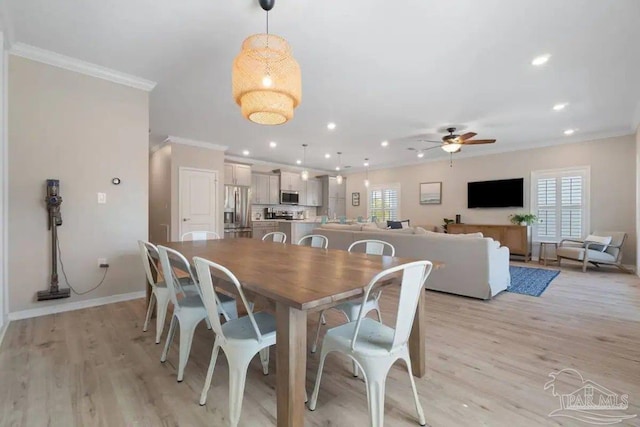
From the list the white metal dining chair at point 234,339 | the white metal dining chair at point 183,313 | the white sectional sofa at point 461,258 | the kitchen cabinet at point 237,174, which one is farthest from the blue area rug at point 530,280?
the kitchen cabinet at point 237,174

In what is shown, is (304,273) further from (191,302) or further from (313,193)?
(313,193)

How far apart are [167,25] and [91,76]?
1.49 m

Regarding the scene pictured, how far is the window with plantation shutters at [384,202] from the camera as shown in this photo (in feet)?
29.7

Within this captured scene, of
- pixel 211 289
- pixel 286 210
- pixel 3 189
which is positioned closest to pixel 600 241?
pixel 211 289

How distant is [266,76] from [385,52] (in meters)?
1.50

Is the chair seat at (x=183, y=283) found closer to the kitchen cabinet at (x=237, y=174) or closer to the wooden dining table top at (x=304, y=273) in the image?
the wooden dining table top at (x=304, y=273)

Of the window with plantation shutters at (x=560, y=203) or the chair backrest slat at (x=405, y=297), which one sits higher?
the window with plantation shutters at (x=560, y=203)

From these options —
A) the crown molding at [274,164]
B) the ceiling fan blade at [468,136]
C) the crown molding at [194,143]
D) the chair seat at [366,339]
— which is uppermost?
the crown molding at [194,143]

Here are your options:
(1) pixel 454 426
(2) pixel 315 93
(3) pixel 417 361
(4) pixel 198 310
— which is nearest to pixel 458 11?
(2) pixel 315 93

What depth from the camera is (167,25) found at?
249 cm

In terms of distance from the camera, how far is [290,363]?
1229 millimetres

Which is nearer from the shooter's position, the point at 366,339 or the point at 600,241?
the point at 366,339

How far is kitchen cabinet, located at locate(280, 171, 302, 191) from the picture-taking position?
8.73 metres

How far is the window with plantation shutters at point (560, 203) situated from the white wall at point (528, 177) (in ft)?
0.44
